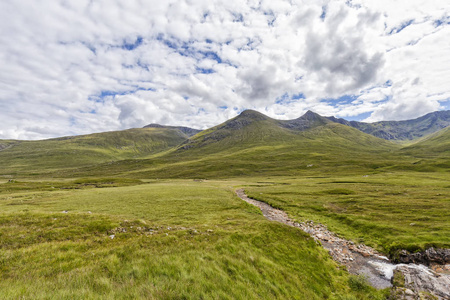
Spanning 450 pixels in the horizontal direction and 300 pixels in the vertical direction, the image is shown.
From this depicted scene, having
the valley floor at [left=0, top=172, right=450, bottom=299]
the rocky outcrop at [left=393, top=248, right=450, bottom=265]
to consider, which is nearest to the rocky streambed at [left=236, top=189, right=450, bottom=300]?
the rocky outcrop at [left=393, top=248, right=450, bottom=265]

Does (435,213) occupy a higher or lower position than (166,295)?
lower

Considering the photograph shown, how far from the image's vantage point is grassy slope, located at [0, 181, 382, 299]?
8.00m

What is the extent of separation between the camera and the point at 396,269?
52.8 ft

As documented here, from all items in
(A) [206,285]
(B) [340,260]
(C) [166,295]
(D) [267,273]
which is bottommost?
(B) [340,260]

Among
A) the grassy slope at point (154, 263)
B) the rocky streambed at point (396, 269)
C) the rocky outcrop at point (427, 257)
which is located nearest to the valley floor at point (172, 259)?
the grassy slope at point (154, 263)

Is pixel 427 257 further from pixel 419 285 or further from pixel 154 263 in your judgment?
pixel 154 263

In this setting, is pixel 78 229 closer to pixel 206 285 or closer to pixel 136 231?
pixel 136 231

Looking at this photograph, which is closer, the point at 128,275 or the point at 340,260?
the point at 128,275

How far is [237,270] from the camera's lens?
11.4 meters

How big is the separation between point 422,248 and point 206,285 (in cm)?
2315

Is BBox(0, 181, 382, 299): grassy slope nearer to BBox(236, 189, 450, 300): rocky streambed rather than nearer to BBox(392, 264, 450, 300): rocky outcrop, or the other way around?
BBox(392, 264, 450, 300): rocky outcrop

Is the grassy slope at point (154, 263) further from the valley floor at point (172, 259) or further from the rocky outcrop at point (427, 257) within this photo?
the rocky outcrop at point (427, 257)

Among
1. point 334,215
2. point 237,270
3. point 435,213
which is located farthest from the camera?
point 334,215

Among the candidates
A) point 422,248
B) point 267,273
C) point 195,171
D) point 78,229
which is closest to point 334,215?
point 422,248
